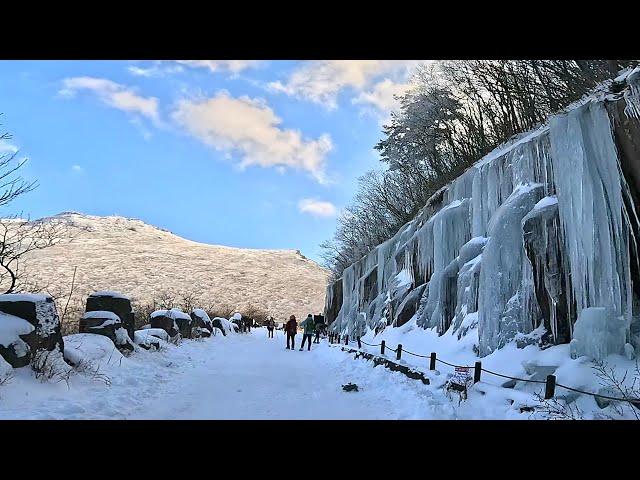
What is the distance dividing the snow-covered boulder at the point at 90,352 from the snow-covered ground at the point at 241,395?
0.09ft

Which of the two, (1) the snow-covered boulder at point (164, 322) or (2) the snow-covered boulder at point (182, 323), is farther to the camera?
(2) the snow-covered boulder at point (182, 323)

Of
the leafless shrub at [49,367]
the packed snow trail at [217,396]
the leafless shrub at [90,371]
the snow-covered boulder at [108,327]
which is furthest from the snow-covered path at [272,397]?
the snow-covered boulder at [108,327]

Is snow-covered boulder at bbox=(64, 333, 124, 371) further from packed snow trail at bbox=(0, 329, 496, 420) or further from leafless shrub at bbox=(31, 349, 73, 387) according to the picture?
leafless shrub at bbox=(31, 349, 73, 387)

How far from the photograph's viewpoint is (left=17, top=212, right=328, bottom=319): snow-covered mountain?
57.2 m

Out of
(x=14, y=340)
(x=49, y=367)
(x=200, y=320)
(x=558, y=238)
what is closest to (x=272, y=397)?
(x=49, y=367)

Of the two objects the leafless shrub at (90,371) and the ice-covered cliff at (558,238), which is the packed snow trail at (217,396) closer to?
the leafless shrub at (90,371)

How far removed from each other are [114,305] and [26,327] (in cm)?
442

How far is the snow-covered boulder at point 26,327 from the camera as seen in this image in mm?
5723

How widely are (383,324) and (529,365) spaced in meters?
12.0

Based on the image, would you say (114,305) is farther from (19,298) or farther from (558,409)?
(558,409)

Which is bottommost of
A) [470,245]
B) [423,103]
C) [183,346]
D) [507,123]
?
[183,346]
